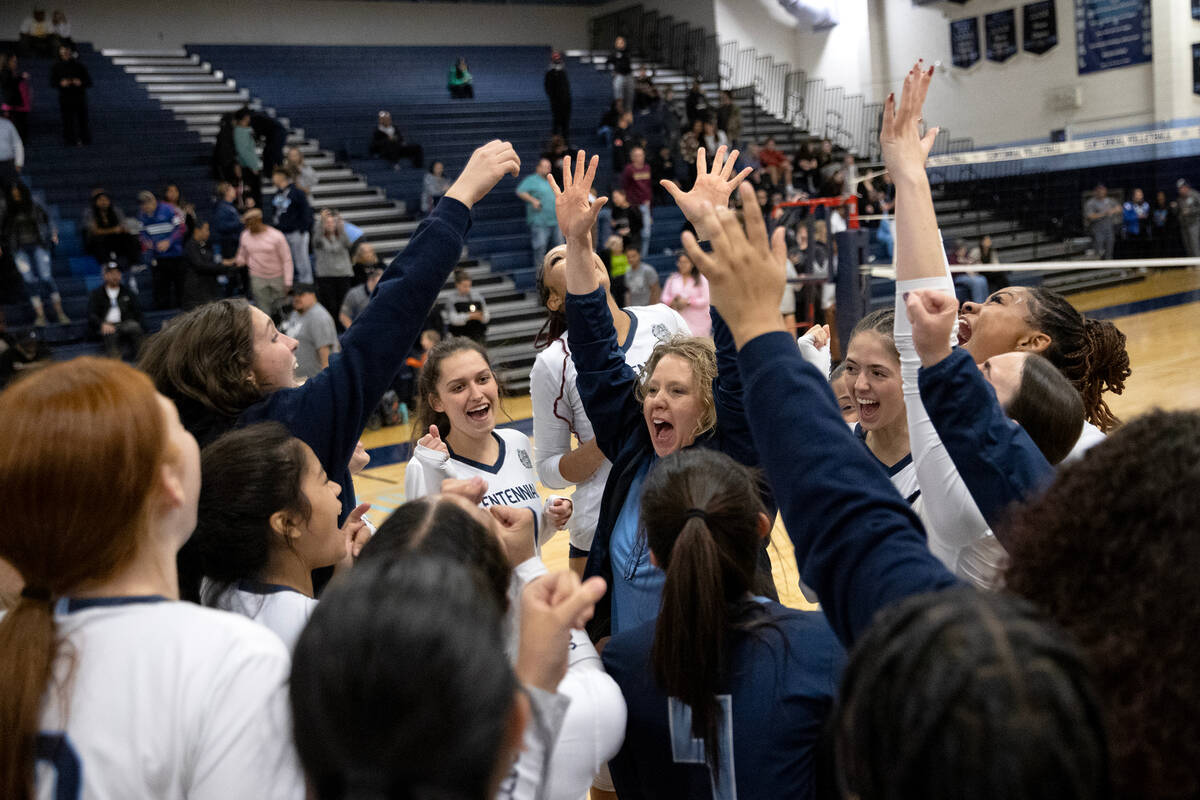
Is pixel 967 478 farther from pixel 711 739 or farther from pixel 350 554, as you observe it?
pixel 350 554

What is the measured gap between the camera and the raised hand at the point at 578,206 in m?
2.49

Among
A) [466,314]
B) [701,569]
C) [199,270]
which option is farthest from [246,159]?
[701,569]

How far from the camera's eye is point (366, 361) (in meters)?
1.86

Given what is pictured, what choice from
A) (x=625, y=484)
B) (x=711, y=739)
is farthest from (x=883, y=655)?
(x=625, y=484)

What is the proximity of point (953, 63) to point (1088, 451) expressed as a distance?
2168cm

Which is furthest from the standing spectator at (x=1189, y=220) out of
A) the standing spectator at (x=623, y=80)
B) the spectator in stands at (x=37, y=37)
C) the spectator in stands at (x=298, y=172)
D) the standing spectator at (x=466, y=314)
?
the spectator in stands at (x=37, y=37)

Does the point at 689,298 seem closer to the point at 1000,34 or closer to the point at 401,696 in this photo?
the point at 401,696

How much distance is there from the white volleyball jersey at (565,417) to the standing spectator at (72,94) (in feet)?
42.4

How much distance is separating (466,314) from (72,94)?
24.3ft

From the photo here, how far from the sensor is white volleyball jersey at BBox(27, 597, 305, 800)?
111 cm

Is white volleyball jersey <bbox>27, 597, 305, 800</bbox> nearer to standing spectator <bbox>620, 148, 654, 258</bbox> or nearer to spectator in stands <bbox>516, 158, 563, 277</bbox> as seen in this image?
spectator in stands <bbox>516, 158, 563, 277</bbox>

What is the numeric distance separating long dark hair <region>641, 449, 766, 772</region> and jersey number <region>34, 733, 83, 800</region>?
32.3 inches

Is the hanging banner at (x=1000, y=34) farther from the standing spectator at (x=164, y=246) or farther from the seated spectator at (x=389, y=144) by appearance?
the standing spectator at (x=164, y=246)

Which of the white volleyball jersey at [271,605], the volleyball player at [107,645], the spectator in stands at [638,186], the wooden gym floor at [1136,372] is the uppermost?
the spectator in stands at [638,186]
